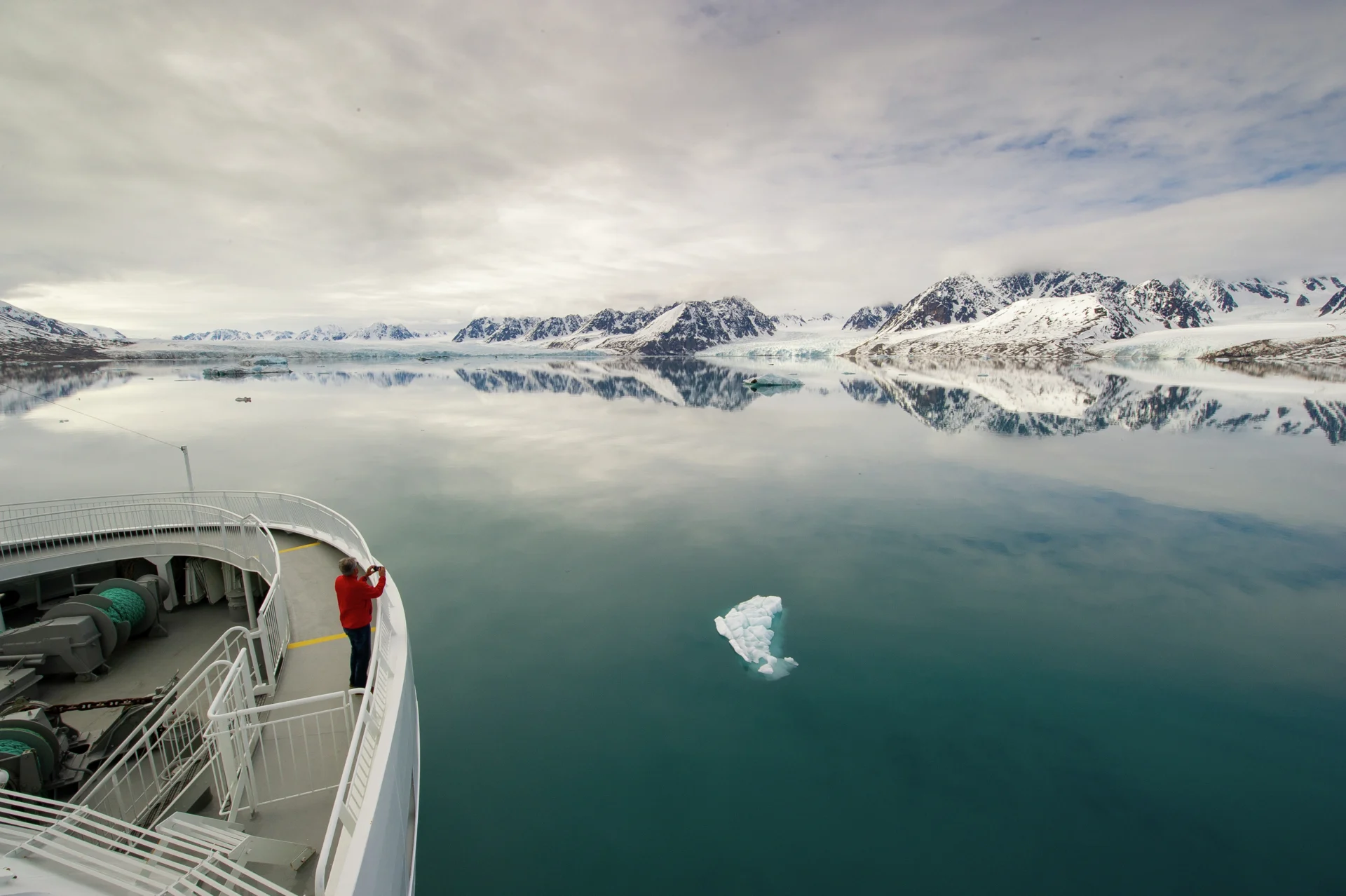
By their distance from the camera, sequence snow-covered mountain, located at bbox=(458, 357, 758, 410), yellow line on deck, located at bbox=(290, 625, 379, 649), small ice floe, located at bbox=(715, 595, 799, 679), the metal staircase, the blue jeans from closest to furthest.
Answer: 1. the metal staircase
2. the blue jeans
3. yellow line on deck, located at bbox=(290, 625, 379, 649)
4. small ice floe, located at bbox=(715, 595, 799, 679)
5. snow-covered mountain, located at bbox=(458, 357, 758, 410)

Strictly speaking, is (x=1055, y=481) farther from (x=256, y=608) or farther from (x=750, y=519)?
(x=256, y=608)

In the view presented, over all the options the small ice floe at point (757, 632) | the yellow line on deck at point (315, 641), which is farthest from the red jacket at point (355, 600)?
the small ice floe at point (757, 632)

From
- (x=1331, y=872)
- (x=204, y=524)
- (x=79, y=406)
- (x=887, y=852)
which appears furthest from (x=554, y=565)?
(x=79, y=406)

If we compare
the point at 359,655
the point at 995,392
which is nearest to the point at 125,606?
the point at 359,655

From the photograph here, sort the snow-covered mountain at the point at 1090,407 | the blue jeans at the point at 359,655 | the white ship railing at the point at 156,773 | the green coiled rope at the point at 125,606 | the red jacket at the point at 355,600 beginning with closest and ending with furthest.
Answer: the white ship railing at the point at 156,773 < the red jacket at the point at 355,600 < the blue jeans at the point at 359,655 < the green coiled rope at the point at 125,606 < the snow-covered mountain at the point at 1090,407

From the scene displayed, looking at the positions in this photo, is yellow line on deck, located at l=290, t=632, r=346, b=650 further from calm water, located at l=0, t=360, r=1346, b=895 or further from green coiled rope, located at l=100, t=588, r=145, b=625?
green coiled rope, located at l=100, t=588, r=145, b=625

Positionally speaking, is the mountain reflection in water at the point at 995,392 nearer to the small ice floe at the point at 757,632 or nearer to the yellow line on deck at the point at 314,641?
the small ice floe at the point at 757,632

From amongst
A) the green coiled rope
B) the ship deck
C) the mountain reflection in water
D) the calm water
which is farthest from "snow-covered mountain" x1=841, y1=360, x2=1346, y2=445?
the green coiled rope
